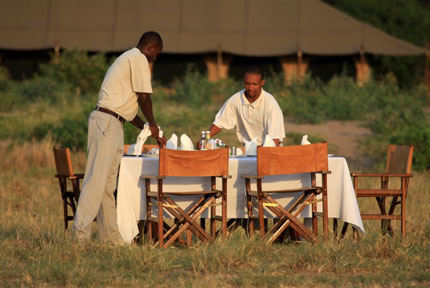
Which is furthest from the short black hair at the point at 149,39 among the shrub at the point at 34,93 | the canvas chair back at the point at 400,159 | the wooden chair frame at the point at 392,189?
the shrub at the point at 34,93

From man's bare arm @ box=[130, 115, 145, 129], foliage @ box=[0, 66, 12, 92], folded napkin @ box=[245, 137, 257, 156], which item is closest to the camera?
man's bare arm @ box=[130, 115, 145, 129]

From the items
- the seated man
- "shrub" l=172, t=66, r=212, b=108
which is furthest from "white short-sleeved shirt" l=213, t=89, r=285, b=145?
"shrub" l=172, t=66, r=212, b=108

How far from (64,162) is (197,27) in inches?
661

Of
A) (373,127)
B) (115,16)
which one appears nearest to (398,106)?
(373,127)

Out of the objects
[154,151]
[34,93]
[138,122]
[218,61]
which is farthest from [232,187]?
[218,61]

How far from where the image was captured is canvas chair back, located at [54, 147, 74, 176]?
6.75 m

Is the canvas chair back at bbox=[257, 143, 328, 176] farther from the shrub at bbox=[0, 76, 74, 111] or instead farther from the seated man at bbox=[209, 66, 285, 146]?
the shrub at bbox=[0, 76, 74, 111]

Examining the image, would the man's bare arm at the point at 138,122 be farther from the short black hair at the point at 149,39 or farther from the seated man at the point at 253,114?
the seated man at the point at 253,114

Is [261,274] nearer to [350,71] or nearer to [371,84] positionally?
[371,84]

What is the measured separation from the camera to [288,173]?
6.39 meters

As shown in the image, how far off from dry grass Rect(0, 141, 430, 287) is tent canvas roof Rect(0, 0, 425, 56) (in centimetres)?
1600

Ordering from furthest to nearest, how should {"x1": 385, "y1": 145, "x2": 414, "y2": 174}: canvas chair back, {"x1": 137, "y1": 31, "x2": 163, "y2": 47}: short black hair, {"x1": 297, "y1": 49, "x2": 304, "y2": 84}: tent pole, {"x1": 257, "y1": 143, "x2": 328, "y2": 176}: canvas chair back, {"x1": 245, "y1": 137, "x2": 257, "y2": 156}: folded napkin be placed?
{"x1": 297, "y1": 49, "x2": 304, "y2": 84}: tent pole < {"x1": 385, "y1": 145, "x2": 414, "y2": 174}: canvas chair back < {"x1": 245, "y1": 137, "x2": 257, "y2": 156}: folded napkin < {"x1": 137, "y1": 31, "x2": 163, "y2": 47}: short black hair < {"x1": 257, "y1": 143, "x2": 328, "y2": 176}: canvas chair back

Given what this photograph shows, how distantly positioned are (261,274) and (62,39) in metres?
18.3

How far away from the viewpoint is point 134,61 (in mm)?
6512
